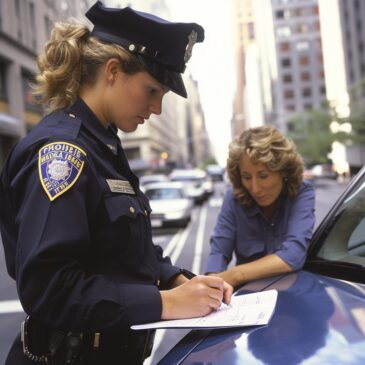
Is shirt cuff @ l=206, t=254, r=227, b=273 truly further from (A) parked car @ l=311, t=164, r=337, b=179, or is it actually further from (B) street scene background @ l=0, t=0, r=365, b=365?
(A) parked car @ l=311, t=164, r=337, b=179

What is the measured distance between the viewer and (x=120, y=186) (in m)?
1.57

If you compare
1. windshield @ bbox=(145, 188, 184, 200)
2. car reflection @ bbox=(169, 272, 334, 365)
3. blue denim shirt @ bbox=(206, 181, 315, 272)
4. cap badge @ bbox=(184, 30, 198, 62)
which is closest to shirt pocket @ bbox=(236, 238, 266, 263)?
blue denim shirt @ bbox=(206, 181, 315, 272)

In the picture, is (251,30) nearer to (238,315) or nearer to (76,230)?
(238,315)

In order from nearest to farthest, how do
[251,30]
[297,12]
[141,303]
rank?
[141,303] < [297,12] < [251,30]

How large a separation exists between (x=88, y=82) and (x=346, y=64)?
64.9m

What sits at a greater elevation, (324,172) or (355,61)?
(355,61)

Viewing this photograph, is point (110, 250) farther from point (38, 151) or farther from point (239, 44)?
point (239, 44)

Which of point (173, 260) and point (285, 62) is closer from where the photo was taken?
point (173, 260)

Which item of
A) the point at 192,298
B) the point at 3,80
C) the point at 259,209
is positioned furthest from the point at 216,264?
the point at 3,80

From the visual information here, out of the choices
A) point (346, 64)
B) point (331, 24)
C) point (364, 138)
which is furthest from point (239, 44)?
point (364, 138)

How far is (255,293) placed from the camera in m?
1.94

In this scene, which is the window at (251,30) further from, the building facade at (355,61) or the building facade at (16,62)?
the building facade at (16,62)

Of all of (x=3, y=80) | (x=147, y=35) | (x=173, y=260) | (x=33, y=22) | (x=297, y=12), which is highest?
(x=297, y=12)

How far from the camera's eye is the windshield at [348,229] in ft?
7.40
